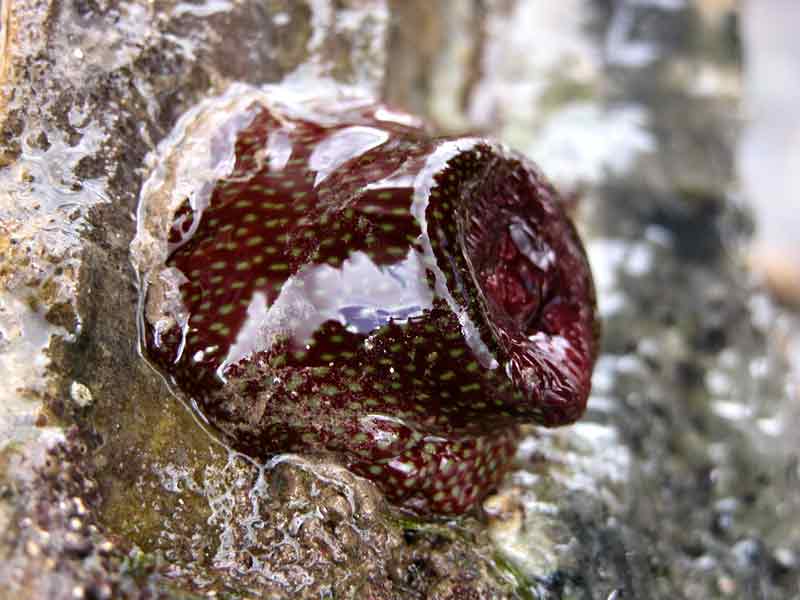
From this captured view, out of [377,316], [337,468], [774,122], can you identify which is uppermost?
[377,316]

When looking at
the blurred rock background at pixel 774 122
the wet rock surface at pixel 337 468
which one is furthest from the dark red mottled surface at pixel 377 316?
the blurred rock background at pixel 774 122

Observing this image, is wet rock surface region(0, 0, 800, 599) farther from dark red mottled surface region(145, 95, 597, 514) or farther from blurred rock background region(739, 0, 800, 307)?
blurred rock background region(739, 0, 800, 307)

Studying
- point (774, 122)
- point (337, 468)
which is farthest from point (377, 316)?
point (774, 122)

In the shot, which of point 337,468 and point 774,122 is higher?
point 337,468

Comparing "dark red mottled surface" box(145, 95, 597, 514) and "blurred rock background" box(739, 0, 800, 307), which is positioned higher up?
"dark red mottled surface" box(145, 95, 597, 514)

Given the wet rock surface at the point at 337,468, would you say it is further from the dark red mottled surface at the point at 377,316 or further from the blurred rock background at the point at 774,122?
the blurred rock background at the point at 774,122

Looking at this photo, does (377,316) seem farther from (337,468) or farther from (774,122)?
(774,122)

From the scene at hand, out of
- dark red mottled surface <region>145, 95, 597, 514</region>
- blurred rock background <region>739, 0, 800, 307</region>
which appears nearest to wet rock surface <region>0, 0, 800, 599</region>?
dark red mottled surface <region>145, 95, 597, 514</region>

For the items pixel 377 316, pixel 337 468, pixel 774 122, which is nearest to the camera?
pixel 377 316
